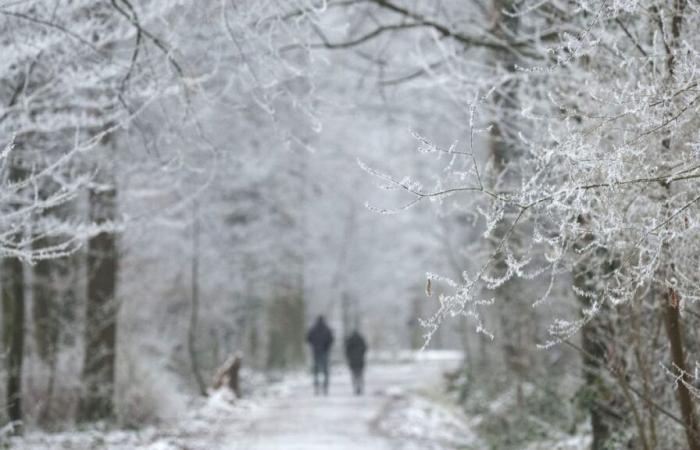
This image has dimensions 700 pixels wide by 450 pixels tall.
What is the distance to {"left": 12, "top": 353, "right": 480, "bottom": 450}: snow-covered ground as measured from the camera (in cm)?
977

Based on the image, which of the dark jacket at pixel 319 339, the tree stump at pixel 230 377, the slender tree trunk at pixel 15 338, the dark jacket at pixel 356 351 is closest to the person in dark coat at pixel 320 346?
the dark jacket at pixel 319 339

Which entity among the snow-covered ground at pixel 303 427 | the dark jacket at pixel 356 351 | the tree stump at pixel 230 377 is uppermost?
the dark jacket at pixel 356 351

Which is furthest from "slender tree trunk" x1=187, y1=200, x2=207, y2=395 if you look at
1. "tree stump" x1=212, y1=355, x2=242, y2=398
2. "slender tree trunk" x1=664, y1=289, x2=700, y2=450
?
"slender tree trunk" x1=664, y1=289, x2=700, y2=450

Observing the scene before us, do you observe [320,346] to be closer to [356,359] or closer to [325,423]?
[356,359]

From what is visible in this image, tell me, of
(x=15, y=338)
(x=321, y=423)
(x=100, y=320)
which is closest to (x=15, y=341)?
(x=15, y=338)

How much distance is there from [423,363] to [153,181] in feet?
72.3

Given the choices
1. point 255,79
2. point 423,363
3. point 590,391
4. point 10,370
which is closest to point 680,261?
point 590,391

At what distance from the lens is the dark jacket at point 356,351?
17344 mm

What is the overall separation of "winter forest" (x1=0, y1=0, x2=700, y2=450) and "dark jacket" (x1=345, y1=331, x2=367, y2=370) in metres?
0.05

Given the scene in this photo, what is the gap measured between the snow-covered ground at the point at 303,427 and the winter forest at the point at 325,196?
9cm

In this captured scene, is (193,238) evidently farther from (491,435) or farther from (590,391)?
(590,391)

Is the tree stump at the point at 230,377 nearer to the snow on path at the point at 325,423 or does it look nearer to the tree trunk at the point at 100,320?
the snow on path at the point at 325,423

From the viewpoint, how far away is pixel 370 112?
14664mm

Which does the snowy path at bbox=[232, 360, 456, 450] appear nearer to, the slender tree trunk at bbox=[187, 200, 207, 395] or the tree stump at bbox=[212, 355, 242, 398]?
the tree stump at bbox=[212, 355, 242, 398]
